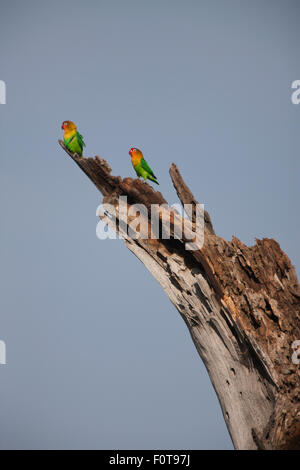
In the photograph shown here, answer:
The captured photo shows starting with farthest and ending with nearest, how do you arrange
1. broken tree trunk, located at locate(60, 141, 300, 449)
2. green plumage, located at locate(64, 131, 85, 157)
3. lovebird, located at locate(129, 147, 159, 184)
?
1. lovebird, located at locate(129, 147, 159, 184)
2. green plumage, located at locate(64, 131, 85, 157)
3. broken tree trunk, located at locate(60, 141, 300, 449)

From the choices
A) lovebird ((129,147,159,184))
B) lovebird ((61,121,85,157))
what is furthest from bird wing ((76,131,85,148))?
lovebird ((129,147,159,184))

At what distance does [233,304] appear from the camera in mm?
7152

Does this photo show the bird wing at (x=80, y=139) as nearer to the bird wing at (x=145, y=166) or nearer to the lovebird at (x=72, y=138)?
the lovebird at (x=72, y=138)

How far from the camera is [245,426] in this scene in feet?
23.7

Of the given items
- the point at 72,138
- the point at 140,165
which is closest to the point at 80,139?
the point at 72,138

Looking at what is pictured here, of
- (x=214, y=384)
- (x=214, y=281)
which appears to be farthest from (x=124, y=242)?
(x=214, y=384)

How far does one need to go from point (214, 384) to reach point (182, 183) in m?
3.36

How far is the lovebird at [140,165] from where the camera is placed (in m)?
10.3

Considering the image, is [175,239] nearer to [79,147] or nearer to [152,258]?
[152,258]

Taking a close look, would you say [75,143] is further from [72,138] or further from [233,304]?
[233,304]

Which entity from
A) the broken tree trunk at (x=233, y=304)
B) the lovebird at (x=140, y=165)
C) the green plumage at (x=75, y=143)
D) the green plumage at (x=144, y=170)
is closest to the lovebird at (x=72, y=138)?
the green plumage at (x=75, y=143)

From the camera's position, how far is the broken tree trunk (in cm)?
690

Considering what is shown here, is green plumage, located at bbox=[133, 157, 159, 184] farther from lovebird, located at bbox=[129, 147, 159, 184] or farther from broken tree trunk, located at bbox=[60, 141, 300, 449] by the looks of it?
broken tree trunk, located at bbox=[60, 141, 300, 449]

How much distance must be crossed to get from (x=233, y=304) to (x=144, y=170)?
14.5 ft
